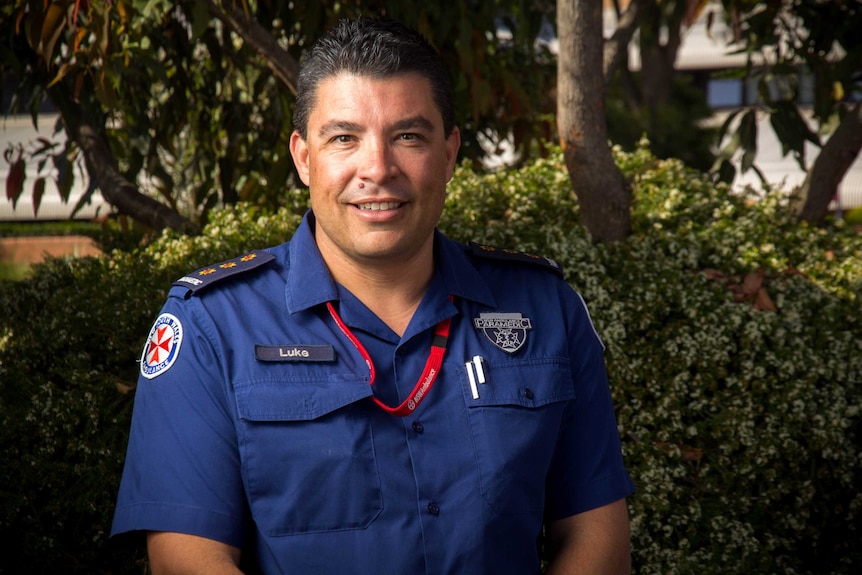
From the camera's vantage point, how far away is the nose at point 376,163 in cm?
189

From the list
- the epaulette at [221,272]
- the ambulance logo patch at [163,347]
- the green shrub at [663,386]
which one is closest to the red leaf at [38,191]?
the green shrub at [663,386]

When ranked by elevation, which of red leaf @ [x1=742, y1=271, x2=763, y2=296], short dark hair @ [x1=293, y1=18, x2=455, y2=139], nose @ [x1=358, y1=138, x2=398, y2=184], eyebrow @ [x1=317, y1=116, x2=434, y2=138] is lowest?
red leaf @ [x1=742, y1=271, x2=763, y2=296]

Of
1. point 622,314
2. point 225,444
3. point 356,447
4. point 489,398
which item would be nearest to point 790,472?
point 622,314

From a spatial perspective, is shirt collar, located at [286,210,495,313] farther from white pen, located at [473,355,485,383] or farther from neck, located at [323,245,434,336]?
white pen, located at [473,355,485,383]

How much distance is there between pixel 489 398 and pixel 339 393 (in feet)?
0.97

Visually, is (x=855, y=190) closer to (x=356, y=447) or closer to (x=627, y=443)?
(x=627, y=443)

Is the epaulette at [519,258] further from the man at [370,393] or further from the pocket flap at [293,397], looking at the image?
the pocket flap at [293,397]

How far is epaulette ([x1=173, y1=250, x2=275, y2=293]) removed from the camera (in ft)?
6.44

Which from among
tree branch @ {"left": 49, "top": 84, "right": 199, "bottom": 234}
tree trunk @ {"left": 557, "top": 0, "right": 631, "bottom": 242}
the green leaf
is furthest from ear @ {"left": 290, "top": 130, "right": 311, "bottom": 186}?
the green leaf

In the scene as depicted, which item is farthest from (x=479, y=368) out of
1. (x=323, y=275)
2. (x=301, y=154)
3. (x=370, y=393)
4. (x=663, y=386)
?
(x=663, y=386)

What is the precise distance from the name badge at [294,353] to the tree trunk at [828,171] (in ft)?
9.67

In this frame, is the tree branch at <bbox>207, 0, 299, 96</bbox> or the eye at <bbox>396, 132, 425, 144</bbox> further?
the tree branch at <bbox>207, 0, 299, 96</bbox>

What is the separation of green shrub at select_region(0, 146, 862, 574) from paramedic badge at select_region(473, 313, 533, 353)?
1094 millimetres

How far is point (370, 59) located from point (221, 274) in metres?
0.51
